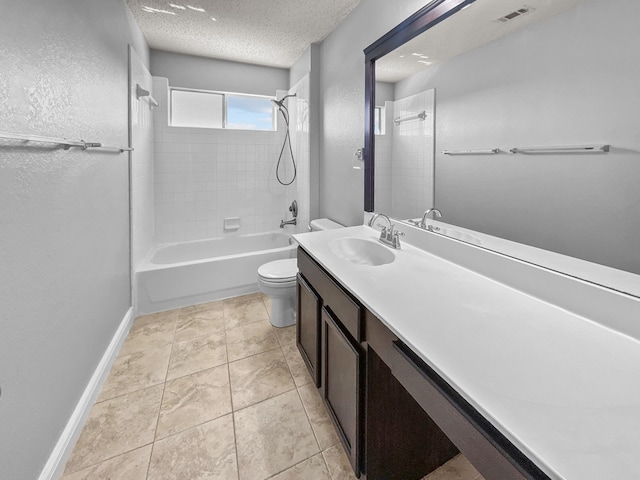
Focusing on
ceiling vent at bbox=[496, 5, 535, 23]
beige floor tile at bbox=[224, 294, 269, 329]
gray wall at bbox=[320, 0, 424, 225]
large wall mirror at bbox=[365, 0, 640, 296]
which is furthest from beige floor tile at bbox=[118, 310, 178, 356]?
ceiling vent at bbox=[496, 5, 535, 23]

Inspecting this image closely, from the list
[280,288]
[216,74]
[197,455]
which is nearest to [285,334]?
[280,288]

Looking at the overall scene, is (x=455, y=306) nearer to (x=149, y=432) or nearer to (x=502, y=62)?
(x=502, y=62)

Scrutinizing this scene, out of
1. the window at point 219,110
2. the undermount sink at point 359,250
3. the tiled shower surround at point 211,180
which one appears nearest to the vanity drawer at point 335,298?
the undermount sink at point 359,250

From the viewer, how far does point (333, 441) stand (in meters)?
1.38

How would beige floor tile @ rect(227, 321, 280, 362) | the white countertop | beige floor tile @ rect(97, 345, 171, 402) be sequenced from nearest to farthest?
1. the white countertop
2. beige floor tile @ rect(97, 345, 171, 402)
3. beige floor tile @ rect(227, 321, 280, 362)

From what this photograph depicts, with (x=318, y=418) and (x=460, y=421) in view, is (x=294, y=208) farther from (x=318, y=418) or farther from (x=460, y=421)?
(x=460, y=421)

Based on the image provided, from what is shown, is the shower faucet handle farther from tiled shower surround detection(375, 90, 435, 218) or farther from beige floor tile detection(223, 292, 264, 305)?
tiled shower surround detection(375, 90, 435, 218)

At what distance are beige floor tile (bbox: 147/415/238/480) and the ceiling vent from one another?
2042mm

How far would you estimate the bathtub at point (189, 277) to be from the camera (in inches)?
101

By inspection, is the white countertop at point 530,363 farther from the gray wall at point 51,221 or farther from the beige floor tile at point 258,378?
the gray wall at point 51,221

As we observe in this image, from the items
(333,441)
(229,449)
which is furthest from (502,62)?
(229,449)

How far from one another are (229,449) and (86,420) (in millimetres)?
762

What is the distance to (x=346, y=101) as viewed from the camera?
2352 millimetres

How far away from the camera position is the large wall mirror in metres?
0.80
